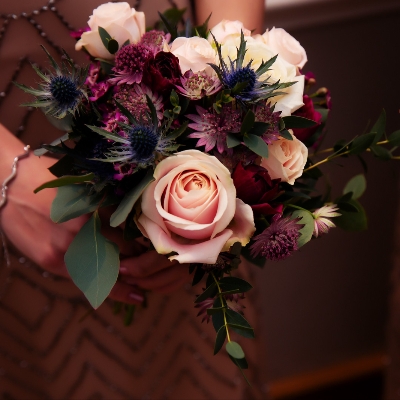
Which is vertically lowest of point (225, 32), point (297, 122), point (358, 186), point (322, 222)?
point (358, 186)

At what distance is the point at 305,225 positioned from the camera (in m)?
0.48

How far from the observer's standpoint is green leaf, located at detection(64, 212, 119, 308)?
455mm

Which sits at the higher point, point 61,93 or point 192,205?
point 61,93

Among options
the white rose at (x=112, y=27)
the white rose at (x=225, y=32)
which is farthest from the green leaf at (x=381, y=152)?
the white rose at (x=112, y=27)

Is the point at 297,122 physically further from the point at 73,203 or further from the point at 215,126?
the point at 73,203

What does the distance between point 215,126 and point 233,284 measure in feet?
0.57

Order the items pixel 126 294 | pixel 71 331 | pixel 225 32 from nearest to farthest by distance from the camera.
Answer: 1. pixel 225 32
2. pixel 126 294
3. pixel 71 331

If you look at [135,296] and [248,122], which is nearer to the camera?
[248,122]

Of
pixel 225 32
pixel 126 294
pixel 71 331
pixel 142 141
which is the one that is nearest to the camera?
pixel 142 141

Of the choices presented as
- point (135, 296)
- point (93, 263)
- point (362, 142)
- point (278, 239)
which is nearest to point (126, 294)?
point (135, 296)

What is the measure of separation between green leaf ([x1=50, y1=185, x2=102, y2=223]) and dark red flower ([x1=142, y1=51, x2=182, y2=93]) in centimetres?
14

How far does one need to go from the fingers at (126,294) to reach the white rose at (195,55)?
0.33 m

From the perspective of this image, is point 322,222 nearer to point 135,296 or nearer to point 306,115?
point 306,115

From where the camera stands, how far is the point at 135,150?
1.37 feet
